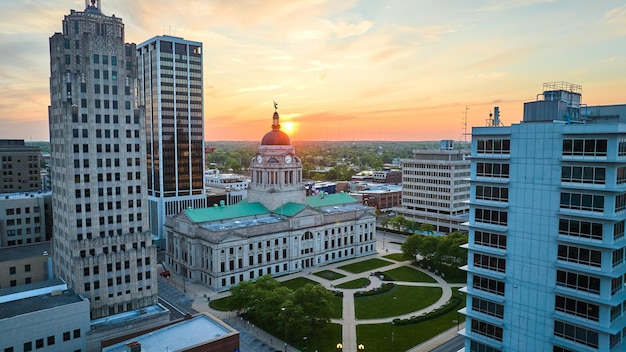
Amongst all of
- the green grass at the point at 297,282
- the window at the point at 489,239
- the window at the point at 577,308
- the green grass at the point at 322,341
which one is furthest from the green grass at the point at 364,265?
the window at the point at 577,308

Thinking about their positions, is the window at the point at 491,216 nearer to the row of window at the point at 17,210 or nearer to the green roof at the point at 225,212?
the green roof at the point at 225,212

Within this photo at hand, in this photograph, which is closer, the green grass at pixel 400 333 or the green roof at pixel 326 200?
the green grass at pixel 400 333

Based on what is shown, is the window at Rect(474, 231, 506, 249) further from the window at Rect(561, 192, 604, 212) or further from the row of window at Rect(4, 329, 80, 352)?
the row of window at Rect(4, 329, 80, 352)

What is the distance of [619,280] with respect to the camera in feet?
157

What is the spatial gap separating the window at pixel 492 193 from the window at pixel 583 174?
257 inches

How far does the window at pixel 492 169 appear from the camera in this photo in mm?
52250

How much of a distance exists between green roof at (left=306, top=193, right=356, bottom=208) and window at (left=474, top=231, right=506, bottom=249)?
86.5 metres

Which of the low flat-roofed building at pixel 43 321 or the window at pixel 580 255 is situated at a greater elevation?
the window at pixel 580 255

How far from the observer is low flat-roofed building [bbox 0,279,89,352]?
66.2m

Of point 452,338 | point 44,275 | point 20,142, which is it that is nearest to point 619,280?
point 452,338

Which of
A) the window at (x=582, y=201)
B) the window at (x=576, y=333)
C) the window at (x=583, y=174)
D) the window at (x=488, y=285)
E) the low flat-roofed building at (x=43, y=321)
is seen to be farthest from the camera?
the low flat-roofed building at (x=43, y=321)

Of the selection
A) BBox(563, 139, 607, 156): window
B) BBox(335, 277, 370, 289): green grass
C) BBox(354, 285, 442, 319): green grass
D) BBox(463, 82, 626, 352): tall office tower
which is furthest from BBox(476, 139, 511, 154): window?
BBox(335, 277, 370, 289): green grass

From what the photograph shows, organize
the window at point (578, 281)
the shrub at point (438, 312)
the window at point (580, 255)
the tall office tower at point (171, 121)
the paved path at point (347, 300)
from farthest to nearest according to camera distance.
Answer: the tall office tower at point (171, 121), the shrub at point (438, 312), the paved path at point (347, 300), the window at point (578, 281), the window at point (580, 255)

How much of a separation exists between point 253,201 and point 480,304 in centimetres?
9275
